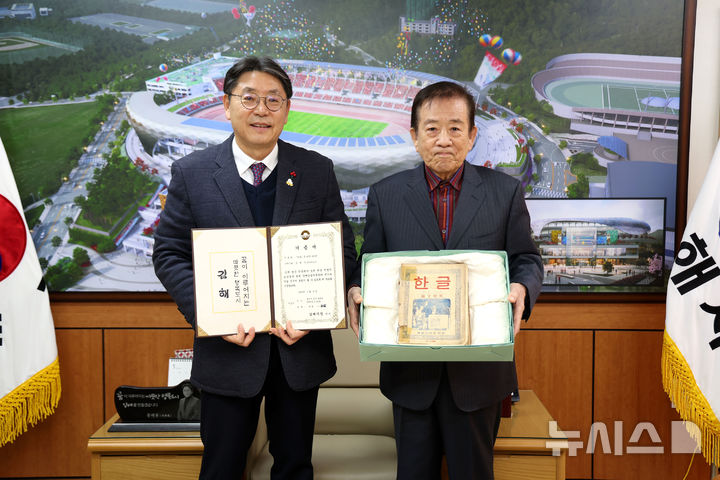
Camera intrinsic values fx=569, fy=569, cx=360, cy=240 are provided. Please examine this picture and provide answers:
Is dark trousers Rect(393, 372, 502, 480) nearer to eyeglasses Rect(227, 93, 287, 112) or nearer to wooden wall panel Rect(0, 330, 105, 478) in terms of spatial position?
eyeglasses Rect(227, 93, 287, 112)

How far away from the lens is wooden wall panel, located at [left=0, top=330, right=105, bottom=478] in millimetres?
2832

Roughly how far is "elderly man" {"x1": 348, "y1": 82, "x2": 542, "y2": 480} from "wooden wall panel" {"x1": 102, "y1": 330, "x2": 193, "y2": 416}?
142 cm

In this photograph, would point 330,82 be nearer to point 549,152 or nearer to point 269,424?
point 549,152

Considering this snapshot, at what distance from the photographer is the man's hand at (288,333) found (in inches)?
65.5

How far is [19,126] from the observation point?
2.78m

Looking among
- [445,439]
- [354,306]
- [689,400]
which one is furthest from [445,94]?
[689,400]

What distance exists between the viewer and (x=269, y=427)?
1821mm

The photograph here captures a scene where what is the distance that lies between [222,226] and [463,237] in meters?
0.72

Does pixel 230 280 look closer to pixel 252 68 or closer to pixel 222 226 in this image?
pixel 222 226

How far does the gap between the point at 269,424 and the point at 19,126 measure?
79.7 inches

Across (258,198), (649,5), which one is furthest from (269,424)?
(649,5)

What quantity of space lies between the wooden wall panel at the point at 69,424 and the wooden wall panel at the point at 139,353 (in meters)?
0.06

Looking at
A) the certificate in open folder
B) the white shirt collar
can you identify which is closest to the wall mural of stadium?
the white shirt collar

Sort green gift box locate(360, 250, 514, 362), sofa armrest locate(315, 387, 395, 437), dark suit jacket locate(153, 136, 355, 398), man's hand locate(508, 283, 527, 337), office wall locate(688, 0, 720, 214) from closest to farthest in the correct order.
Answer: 1. green gift box locate(360, 250, 514, 362)
2. man's hand locate(508, 283, 527, 337)
3. dark suit jacket locate(153, 136, 355, 398)
4. sofa armrest locate(315, 387, 395, 437)
5. office wall locate(688, 0, 720, 214)
